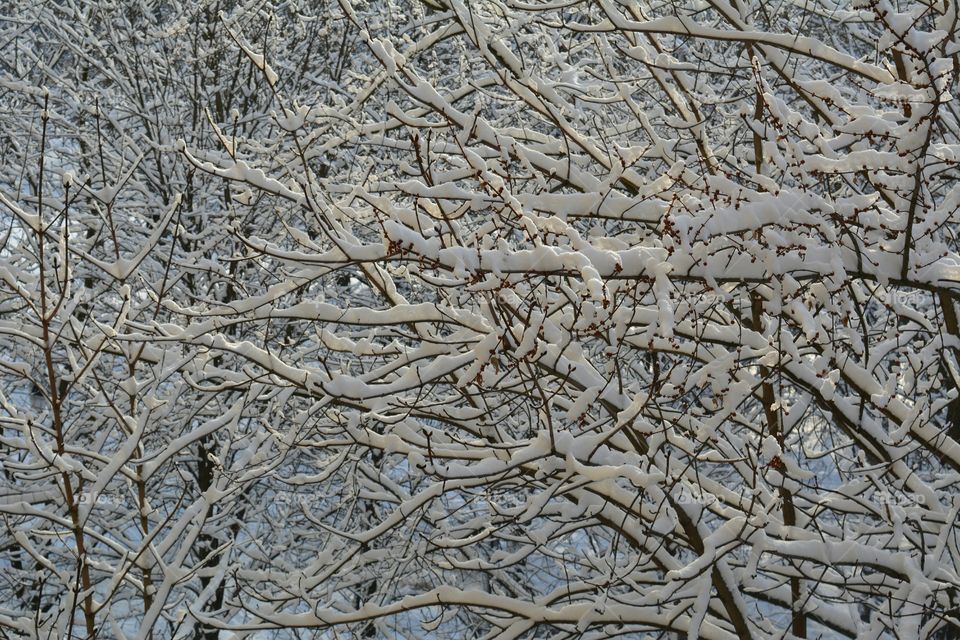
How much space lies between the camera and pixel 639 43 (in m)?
5.37

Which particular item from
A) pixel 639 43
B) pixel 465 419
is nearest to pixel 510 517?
pixel 465 419

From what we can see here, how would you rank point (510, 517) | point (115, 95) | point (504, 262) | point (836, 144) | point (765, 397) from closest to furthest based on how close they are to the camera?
point (504, 262), point (836, 144), point (510, 517), point (765, 397), point (115, 95)

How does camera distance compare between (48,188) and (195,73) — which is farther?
(48,188)

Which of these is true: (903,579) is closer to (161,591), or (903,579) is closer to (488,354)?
(488,354)

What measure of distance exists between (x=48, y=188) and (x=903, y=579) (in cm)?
822

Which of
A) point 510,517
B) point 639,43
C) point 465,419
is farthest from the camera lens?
point 639,43

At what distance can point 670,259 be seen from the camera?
352 centimetres

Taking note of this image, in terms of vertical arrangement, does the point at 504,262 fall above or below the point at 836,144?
below

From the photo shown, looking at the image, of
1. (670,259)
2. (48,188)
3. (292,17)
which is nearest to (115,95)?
(48,188)

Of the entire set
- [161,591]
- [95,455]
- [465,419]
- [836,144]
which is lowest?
[161,591]

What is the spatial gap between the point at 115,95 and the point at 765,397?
721 centimetres

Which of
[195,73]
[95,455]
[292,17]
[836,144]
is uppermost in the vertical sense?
[292,17]

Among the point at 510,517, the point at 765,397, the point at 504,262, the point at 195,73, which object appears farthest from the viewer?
the point at 195,73

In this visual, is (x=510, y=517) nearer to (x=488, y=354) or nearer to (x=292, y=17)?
(x=488, y=354)
